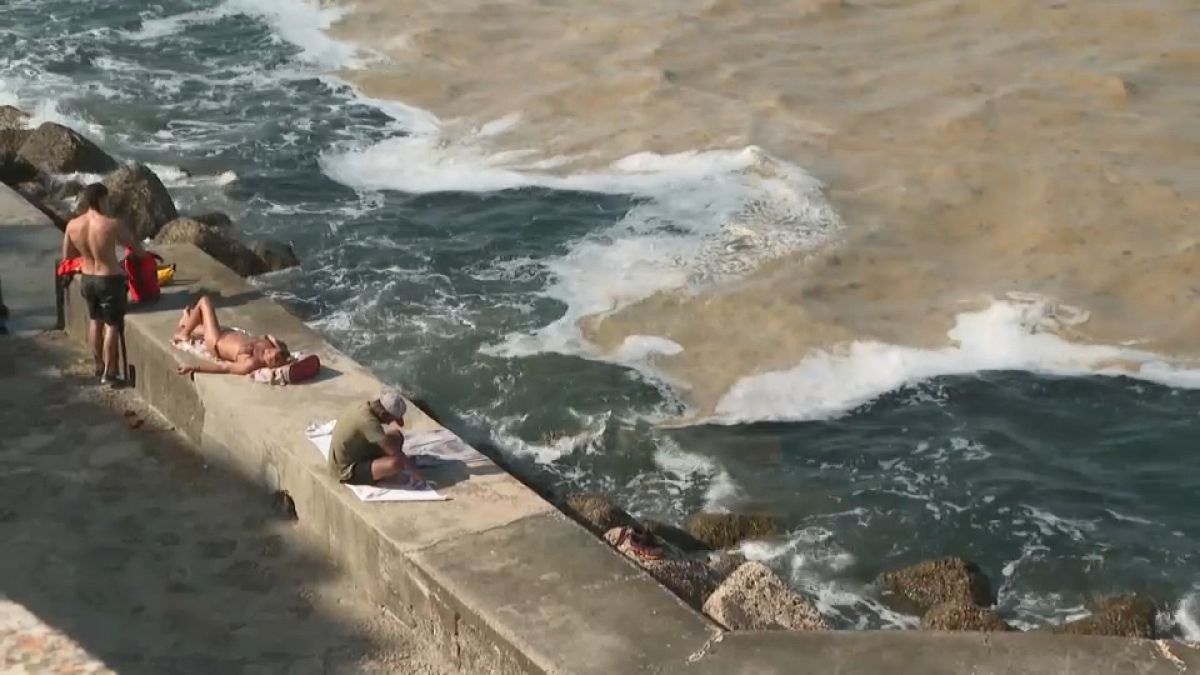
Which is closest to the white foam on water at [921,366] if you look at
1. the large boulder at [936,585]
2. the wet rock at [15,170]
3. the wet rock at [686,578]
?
the large boulder at [936,585]

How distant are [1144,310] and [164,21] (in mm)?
16896

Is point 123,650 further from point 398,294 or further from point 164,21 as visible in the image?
point 164,21

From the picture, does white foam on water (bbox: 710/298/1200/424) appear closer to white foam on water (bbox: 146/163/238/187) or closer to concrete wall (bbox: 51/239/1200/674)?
concrete wall (bbox: 51/239/1200/674)

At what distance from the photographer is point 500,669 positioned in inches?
353

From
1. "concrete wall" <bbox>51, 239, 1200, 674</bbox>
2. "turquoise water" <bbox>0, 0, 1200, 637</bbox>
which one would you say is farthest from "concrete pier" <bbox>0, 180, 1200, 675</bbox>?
"turquoise water" <bbox>0, 0, 1200, 637</bbox>

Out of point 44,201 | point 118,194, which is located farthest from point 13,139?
point 118,194

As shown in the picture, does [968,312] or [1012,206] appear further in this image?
[1012,206]

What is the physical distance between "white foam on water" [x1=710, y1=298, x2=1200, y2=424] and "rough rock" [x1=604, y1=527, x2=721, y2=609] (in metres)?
3.17

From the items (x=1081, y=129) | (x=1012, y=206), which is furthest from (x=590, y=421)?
(x=1081, y=129)

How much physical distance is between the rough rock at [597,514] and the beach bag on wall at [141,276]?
3.58 metres

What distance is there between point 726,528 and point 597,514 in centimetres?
105

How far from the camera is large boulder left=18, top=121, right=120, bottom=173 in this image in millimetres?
18469

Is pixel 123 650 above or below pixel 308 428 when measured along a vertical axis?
below

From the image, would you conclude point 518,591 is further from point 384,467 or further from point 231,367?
point 231,367
